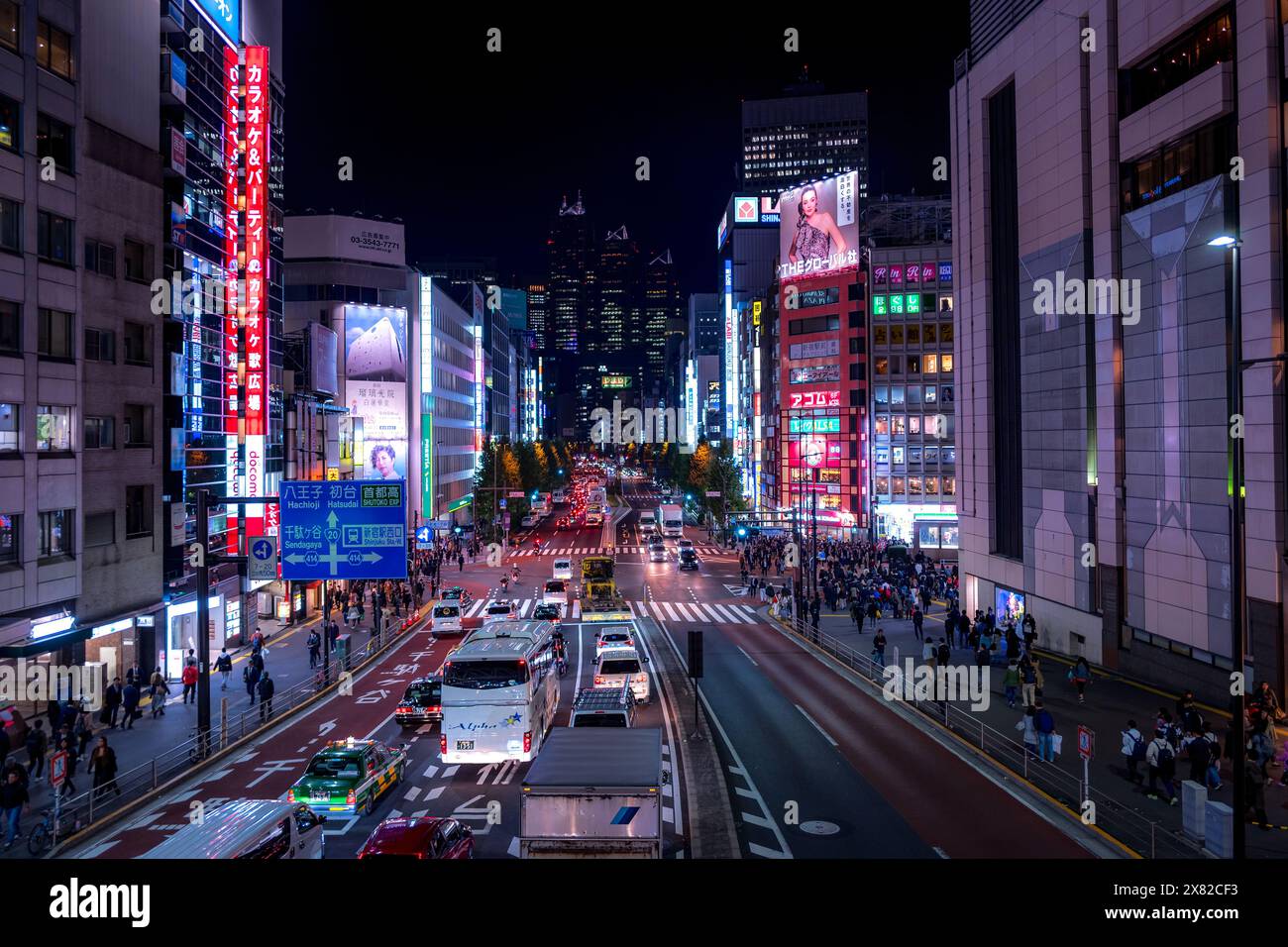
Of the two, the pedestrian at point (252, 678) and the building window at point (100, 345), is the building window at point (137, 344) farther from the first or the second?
the pedestrian at point (252, 678)

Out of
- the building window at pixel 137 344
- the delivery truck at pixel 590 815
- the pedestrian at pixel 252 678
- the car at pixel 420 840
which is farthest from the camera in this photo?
the building window at pixel 137 344

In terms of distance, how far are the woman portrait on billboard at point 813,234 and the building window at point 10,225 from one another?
246 ft

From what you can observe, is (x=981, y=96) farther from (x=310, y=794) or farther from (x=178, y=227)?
(x=310, y=794)

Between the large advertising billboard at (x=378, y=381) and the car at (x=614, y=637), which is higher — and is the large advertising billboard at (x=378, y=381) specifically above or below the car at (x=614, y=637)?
above

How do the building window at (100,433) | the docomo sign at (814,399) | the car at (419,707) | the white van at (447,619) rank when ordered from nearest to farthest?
the car at (419,707)
the building window at (100,433)
the white van at (447,619)
the docomo sign at (814,399)

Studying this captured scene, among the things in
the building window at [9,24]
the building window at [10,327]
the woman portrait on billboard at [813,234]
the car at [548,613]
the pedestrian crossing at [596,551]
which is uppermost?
the woman portrait on billboard at [813,234]

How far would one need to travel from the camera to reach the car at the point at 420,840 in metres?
12.9

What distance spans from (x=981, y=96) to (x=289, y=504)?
38100 millimetres

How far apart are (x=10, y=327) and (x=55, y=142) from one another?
6.57 metres

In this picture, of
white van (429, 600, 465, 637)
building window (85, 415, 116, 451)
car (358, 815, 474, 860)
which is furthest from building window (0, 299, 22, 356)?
white van (429, 600, 465, 637)

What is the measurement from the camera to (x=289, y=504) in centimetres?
2512
